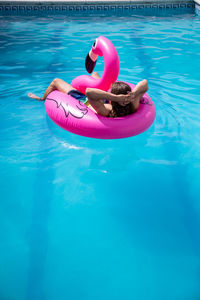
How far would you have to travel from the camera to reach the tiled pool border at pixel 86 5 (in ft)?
36.0

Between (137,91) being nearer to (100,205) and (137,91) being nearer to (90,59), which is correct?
(90,59)

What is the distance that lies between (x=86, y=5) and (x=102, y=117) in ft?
33.2

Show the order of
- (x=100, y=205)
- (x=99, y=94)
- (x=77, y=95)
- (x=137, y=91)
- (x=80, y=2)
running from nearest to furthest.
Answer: (x=100, y=205) < (x=99, y=94) < (x=137, y=91) < (x=77, y=95) < (x=80, y=2)

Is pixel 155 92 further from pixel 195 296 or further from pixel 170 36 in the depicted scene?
pixel 170 36

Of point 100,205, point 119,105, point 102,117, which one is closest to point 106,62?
point 119,105

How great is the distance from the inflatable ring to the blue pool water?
0.85 ft

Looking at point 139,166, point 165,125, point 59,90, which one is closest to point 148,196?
point 139,166

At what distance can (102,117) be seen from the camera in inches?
115

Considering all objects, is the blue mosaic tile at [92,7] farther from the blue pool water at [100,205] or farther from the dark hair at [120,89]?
the dark hair at [120,89]

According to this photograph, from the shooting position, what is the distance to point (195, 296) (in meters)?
1.72

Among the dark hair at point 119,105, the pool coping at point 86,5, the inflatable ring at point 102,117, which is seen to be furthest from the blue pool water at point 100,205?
the pool coping at point 86,5

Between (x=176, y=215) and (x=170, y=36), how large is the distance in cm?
667

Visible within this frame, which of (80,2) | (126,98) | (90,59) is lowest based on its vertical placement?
(126,98)

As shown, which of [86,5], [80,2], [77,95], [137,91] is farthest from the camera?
[86,5]
